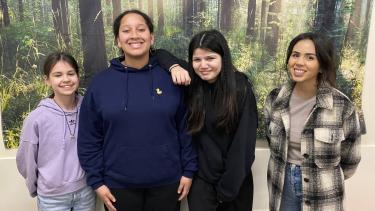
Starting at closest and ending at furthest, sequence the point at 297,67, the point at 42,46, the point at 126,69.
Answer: the point at 297,67, the point at 126,69, the point at 42,46

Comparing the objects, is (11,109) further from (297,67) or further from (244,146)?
(297,67)

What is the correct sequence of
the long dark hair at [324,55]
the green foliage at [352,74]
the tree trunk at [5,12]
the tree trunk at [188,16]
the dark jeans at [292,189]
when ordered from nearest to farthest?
the long dark hair at [324,55], the dark jeans at [292,189], the tree trunk at [5,12], the tree trunk at [188,16], the green foliage at [352,74]

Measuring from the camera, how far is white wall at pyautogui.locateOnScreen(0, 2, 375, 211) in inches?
72.8

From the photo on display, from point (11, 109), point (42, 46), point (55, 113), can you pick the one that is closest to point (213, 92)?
point (55, 113)

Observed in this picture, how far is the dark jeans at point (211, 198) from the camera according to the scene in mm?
1524

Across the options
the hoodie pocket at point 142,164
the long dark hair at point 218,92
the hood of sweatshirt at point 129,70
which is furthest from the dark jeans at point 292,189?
the hood of sweatshirt at point 129,70

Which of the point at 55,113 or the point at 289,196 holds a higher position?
the point at 55,113

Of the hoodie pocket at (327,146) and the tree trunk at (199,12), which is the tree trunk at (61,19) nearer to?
the tree trunk at (199,12)

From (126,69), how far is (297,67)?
29.3 inches

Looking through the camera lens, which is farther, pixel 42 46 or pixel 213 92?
pixel 42 46

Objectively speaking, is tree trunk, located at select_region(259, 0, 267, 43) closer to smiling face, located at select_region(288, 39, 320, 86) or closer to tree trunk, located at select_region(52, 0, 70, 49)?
smiling face, located at select_region(288, 39, 320, 86)

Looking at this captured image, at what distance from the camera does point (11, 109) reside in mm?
1776

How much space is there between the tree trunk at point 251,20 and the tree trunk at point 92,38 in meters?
0.80

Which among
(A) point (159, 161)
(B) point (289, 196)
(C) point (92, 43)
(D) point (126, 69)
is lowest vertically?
(B) point (289, 196)
